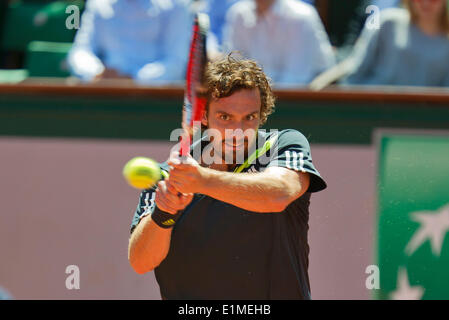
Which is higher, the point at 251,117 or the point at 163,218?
the point at 251,117

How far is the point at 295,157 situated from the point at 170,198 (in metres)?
0.42

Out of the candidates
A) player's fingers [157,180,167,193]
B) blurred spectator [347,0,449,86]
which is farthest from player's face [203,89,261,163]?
blurred spectator [347,0,449,86]

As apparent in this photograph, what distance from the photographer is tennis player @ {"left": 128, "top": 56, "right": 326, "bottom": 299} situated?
2.49 m

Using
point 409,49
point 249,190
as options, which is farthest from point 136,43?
point 249,190

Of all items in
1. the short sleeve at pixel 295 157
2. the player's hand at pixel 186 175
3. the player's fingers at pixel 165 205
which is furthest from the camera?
the short sleeve at pixel 295 157

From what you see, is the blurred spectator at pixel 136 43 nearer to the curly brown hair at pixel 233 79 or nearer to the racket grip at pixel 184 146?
the curly brown hair at pixel 233 79

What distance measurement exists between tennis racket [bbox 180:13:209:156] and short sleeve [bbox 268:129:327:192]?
0.90 feet

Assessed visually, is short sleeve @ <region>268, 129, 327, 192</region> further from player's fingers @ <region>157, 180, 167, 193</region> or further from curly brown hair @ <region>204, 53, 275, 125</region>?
player's fingers @ <region>157, 180, 167, 193</region>

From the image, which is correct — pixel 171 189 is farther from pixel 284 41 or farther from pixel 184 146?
pixel 284 41

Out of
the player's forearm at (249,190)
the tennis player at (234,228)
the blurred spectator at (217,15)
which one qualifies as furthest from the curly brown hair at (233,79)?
the blurred spectator at (217,15)

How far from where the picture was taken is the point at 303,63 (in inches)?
175

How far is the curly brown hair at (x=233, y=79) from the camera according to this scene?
254 cm

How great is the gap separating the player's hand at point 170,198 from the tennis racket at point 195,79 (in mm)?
116

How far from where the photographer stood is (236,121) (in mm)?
2502
